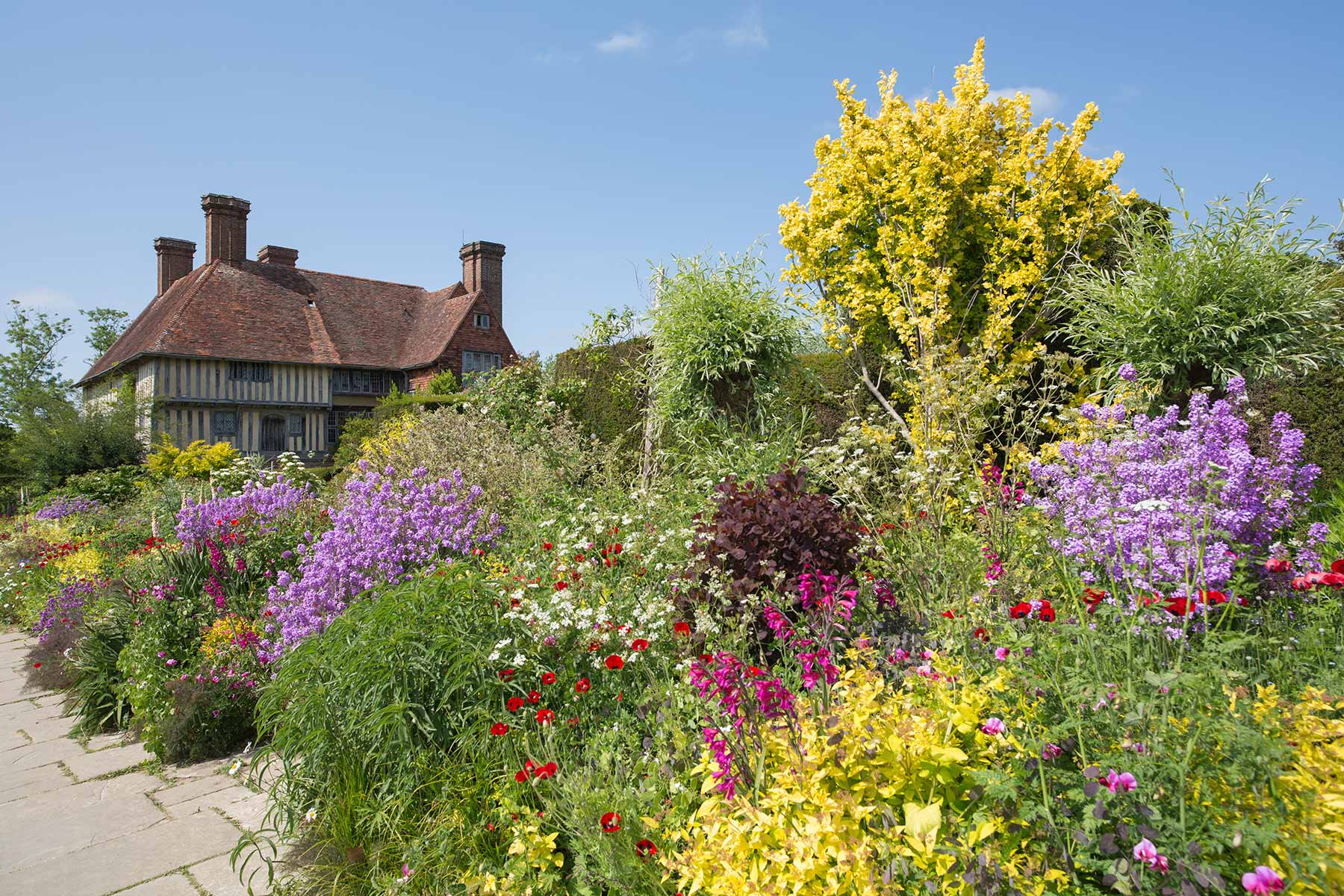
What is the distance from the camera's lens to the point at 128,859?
118 inches

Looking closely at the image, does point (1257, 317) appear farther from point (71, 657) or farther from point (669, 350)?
point (71, 657)

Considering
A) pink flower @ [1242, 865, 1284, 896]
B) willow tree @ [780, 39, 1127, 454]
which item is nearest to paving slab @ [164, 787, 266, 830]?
pink flower @ [1242, 865, 1284, 896]

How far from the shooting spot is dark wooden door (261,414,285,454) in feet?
79.4

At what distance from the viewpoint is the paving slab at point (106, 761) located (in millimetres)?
A: 3934

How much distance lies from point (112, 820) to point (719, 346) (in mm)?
4814

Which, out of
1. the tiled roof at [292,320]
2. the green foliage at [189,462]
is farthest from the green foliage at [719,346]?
the tiled roof at [292,320]

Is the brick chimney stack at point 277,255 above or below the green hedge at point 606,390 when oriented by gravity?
above

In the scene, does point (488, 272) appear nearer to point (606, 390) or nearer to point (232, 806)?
point (606, 390)

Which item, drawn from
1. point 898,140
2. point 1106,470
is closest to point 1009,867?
point 1106,470

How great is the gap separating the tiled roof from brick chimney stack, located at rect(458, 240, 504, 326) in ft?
2.28

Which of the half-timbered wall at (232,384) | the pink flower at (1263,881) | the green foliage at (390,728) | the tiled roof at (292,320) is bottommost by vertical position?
the green foliage at (390,728)

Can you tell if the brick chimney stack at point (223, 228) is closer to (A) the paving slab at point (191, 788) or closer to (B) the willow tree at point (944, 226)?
(B) the willow tree at point (944, 226)

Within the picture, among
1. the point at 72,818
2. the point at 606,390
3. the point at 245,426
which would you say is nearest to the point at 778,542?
the point at 72,818

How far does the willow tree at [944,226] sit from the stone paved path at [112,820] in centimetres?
511
